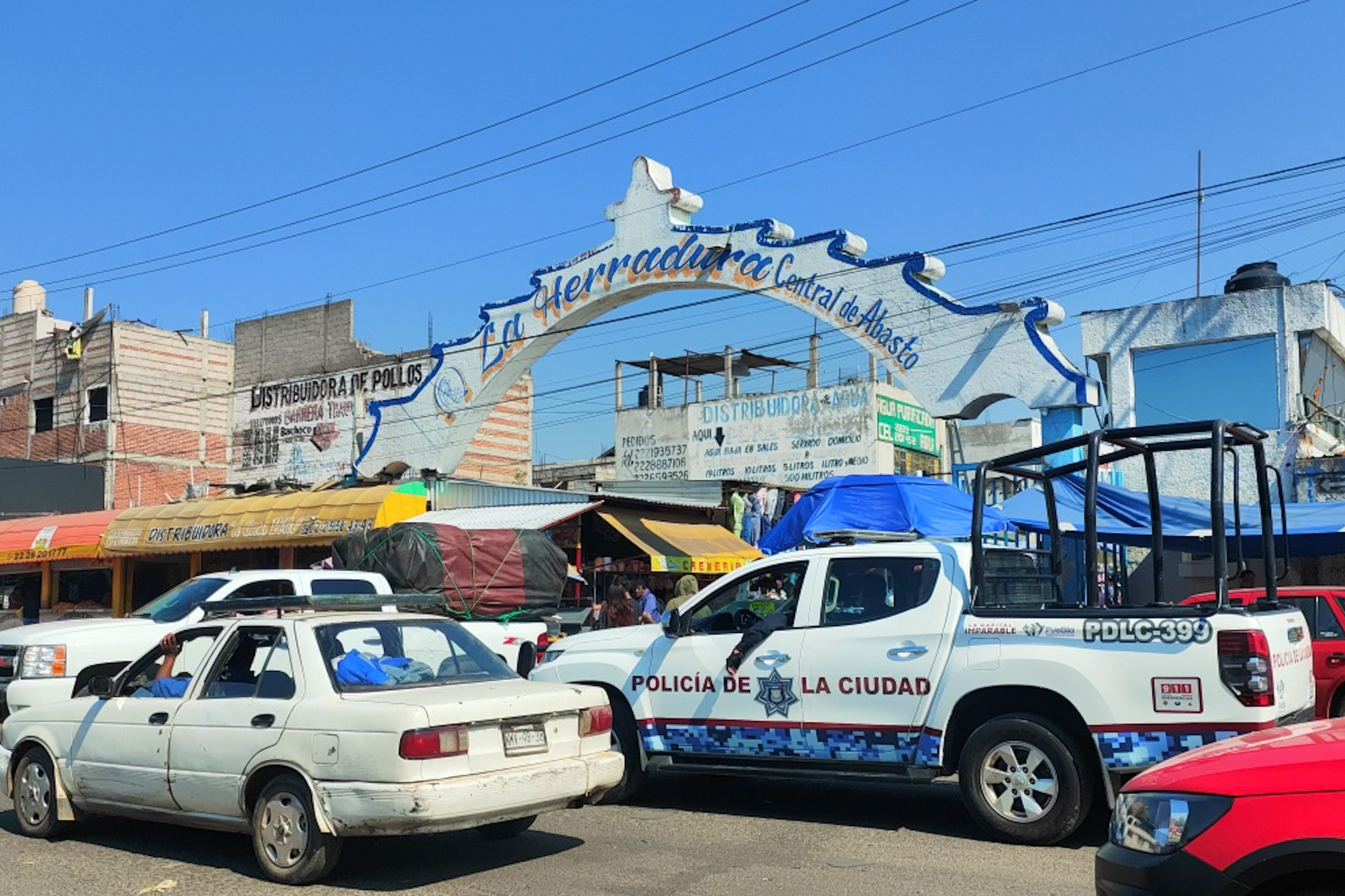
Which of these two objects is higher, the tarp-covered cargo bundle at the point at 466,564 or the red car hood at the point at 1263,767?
the tarp-covered cargo bundle at the point at 466,564

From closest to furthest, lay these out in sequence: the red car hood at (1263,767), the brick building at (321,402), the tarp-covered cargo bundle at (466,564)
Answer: the red car hood at (1263,767) → the tarp-covered cargo bundle at (466,564) → the brick building at (321,402)

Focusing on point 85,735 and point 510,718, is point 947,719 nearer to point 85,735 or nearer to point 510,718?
point 510,718

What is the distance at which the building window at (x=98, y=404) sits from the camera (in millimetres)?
47094

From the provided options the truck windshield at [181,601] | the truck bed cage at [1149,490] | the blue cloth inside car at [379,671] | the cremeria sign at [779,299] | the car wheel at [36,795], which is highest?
the cremeria sign at [779,299]

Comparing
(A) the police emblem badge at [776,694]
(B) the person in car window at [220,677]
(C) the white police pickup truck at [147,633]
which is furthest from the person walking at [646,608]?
(B) the person in car window at [220,677]

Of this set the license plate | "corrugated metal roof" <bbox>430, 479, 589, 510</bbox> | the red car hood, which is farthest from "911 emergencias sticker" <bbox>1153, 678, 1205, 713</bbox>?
"corrugated metal roof" <bbox>430, 479, 589, 510</bbox>

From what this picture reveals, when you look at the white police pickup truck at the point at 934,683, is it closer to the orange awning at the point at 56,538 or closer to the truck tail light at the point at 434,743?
the truck tail light at the point at 434,743

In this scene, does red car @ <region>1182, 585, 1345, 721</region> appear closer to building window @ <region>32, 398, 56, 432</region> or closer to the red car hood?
the red car hood

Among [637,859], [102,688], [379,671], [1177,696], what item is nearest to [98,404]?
[102,688]

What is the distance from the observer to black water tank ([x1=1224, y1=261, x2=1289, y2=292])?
76.0 ft

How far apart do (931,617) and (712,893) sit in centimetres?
259

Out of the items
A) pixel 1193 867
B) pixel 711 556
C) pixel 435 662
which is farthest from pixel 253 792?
pixel 711 556

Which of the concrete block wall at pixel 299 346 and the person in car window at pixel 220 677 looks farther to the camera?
the concrete block wall at pixel 299 346

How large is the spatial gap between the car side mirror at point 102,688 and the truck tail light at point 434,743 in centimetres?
267
